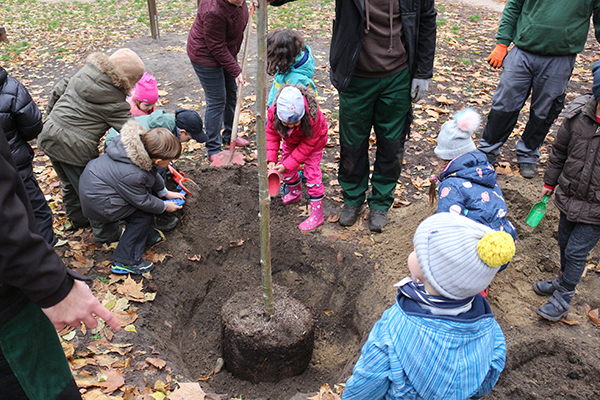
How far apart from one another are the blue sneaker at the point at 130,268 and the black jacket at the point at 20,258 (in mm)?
2136

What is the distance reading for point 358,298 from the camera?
12.4ft

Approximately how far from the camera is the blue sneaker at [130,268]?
12.3 feet

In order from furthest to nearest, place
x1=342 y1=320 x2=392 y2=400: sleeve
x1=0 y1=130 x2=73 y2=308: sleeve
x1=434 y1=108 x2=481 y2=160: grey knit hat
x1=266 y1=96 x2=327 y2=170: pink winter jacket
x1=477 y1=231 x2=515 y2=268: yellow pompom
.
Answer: x1=266 y1=96 x2=327 y2=170: pink winter jacket
x1=434 y1=108 x2=481 y2=160: grey knit hat
x1=342 y1=320 x2=392 y2=400: sleeve
x1=477 y1=231 x2=515 y2=268: yellow pompom
x1=0 y1=130 x2=73 y2=308: sleeve

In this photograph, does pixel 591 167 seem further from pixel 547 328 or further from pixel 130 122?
pixel 130 122

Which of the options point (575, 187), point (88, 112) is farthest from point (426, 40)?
point (88, 112)

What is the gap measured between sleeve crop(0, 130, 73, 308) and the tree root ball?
186 centimetres

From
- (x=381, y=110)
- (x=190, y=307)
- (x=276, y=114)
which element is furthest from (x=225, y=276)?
(x=381, y=110)

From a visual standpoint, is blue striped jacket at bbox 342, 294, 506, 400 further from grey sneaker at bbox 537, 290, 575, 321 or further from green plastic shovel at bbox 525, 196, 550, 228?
green plastic shovel at bbox 525, 196, 550, 228

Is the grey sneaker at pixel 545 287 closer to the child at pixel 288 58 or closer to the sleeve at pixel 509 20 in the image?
the child at pixel 288 58

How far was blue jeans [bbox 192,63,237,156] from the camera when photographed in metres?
5.15

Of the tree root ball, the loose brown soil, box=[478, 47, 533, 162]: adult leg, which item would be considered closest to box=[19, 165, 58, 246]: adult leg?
the loose brown soil

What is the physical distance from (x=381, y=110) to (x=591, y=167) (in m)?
1.76

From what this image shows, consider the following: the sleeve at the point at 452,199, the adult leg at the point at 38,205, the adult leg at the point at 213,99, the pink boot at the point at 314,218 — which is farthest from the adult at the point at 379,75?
the adult leg at the point at 38,205

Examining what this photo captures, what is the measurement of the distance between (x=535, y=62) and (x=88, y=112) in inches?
183
